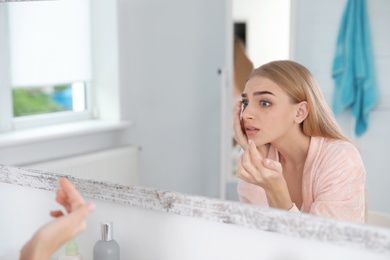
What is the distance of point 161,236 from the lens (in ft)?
4.19

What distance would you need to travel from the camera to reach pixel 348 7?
1066 millimetres

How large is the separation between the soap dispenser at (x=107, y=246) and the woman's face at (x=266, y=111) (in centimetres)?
36

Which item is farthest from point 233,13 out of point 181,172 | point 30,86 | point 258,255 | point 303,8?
point 30,86

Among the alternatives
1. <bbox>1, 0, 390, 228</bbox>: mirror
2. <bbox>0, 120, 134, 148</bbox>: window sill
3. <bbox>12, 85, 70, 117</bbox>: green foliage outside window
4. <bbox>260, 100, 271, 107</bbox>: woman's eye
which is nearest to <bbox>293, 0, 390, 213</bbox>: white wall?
<bbox>1, 0, 390, 228</bbox>: mirror

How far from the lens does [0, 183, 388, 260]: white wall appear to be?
1085mm

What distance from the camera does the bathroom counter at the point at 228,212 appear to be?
3.28 ft

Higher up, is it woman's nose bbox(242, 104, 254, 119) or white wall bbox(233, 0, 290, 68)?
white wall bbox(233, 0, 290, 68)

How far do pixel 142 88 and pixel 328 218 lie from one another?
0.53 metres

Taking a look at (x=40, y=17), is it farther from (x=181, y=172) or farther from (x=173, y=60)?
(x=181, y=172)

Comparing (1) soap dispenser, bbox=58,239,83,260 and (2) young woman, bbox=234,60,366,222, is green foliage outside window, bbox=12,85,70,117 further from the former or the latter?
(2) young woman, bbox=234,60,366,222

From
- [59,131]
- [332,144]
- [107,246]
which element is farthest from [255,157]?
[59,131]

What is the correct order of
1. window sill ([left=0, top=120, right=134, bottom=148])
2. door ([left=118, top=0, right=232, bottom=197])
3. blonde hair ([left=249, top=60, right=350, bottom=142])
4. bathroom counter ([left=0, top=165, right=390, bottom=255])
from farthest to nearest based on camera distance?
window sill ([left=0, top=120, right=134, bottom=148]) < door ([left=118, top=0, right=232, bottom=197]) < blonde hair ([left=249, top=60, right=350, bottom=142]) < bathroom counter ([left=0, top=165, right=390, bottom=255])

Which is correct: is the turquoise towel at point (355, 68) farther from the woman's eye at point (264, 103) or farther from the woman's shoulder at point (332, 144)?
the woman's eye at point (264, 103)

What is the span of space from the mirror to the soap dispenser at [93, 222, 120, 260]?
0.14 m
